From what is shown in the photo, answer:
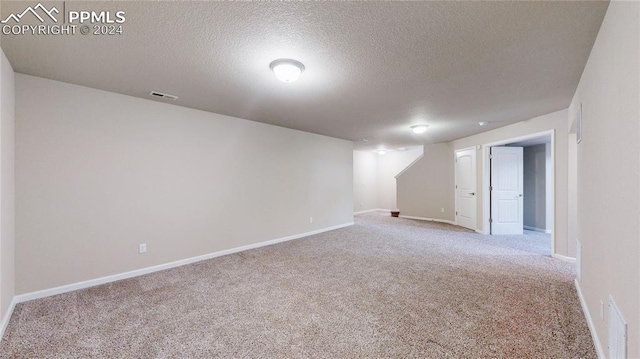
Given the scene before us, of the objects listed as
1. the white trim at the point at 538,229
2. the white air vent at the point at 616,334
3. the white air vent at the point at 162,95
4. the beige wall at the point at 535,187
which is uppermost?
the white air vent at the point at 162,95

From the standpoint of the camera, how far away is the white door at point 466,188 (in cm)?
629

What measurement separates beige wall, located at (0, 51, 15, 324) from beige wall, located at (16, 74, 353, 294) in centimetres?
16

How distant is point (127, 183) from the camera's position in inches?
130

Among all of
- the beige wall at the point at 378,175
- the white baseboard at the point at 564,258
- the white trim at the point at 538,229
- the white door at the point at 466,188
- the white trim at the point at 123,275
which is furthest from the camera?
the beige wall at the point at 378,175

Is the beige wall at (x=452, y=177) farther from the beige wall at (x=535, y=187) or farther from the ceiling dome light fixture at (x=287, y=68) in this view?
the ceiling dome light fixture at (x=287, y=68)

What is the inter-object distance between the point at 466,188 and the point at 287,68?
5.97 m

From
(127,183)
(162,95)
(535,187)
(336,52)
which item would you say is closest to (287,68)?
(336,52)

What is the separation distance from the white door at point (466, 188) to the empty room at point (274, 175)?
4.53ft

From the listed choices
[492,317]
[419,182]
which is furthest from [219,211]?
[419,182]

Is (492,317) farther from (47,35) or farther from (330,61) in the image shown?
(47,35)

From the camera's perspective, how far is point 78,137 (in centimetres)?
296

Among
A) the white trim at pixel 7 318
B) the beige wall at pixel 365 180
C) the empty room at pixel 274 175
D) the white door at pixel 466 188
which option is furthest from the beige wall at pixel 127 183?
the white door at pixel 466 188
